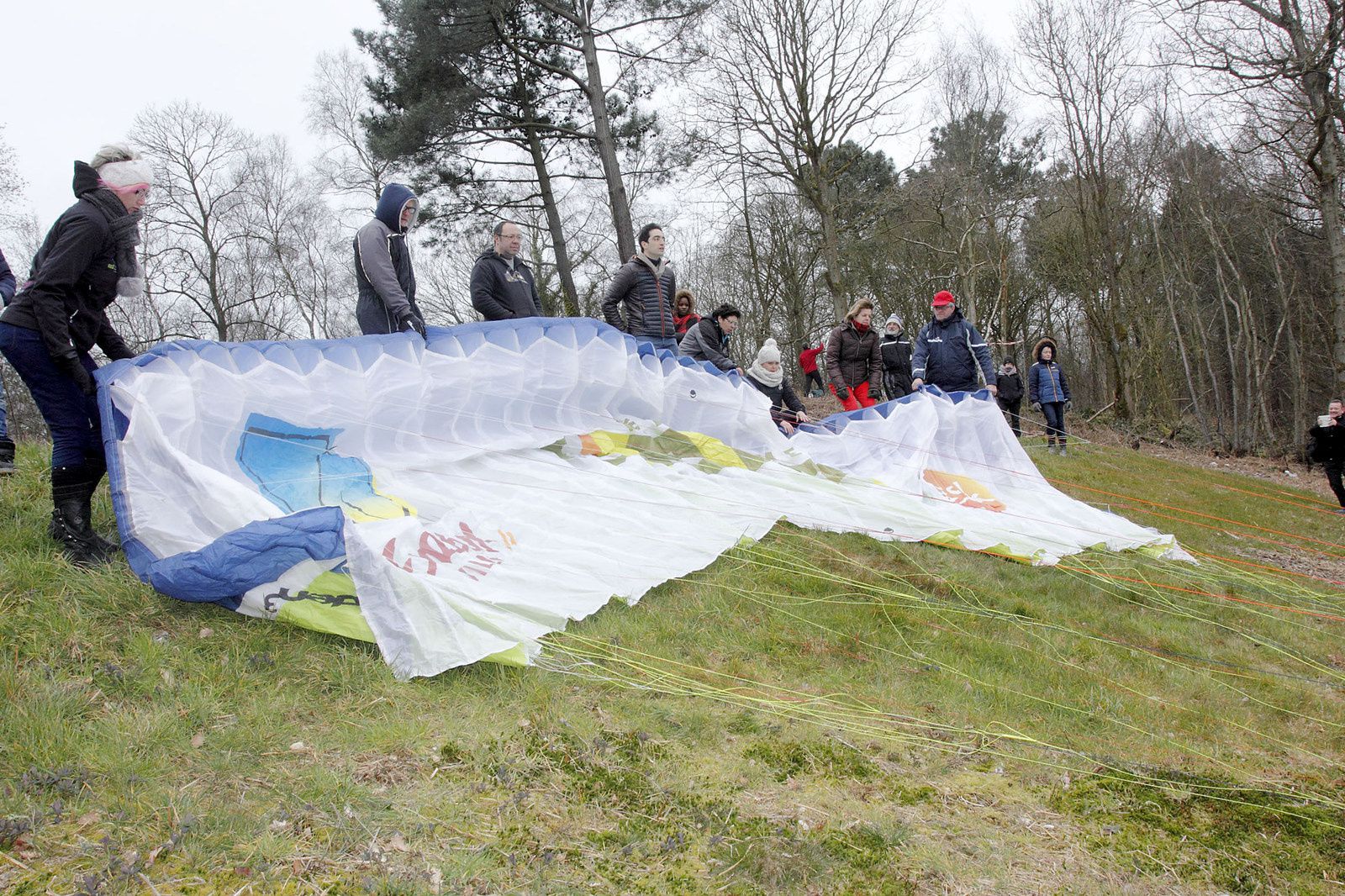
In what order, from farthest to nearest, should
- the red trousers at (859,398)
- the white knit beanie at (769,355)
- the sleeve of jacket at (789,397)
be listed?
the red trousers at (859,398)
the sleeve of jacket at (789,397)
the white knit beanie at (769,355)

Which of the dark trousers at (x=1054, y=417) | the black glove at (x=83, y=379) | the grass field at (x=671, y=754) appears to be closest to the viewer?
the grass field at (x=671, y=754)

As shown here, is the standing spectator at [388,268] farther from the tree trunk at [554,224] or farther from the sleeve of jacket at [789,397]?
the tree trunk at [554,224]

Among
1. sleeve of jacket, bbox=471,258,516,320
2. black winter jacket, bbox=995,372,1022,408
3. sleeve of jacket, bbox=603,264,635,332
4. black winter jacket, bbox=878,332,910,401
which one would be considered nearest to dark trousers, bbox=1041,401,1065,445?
black winter jacket, bbox=995,372,1022,408

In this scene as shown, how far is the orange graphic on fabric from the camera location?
5.43 m

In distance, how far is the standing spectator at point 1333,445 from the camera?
905 cm

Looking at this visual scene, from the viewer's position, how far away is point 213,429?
352 centimetres

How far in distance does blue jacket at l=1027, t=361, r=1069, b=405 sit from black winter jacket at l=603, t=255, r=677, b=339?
5594mm

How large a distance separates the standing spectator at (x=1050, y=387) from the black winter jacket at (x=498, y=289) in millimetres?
6781

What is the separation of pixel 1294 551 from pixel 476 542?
692 centimetres

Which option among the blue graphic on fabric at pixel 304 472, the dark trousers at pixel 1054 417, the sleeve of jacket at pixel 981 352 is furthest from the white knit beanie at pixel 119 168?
the dark trousers at pixel 1054 417

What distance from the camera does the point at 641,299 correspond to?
617 centimetres

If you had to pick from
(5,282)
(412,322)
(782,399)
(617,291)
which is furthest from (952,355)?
(5,282)

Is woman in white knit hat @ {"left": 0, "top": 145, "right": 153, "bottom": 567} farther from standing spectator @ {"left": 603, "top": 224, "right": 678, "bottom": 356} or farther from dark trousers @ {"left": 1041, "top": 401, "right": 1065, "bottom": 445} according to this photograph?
dark trousers @ {"left": 1041, "top": 401, "right": 1065, "bottom": 445}

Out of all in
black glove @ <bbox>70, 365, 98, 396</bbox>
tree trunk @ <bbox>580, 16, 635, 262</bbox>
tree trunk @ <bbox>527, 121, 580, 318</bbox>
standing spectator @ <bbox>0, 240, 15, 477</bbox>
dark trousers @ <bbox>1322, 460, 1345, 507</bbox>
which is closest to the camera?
black glove @ <bbox>70, 365, 98, 396</bbox>
